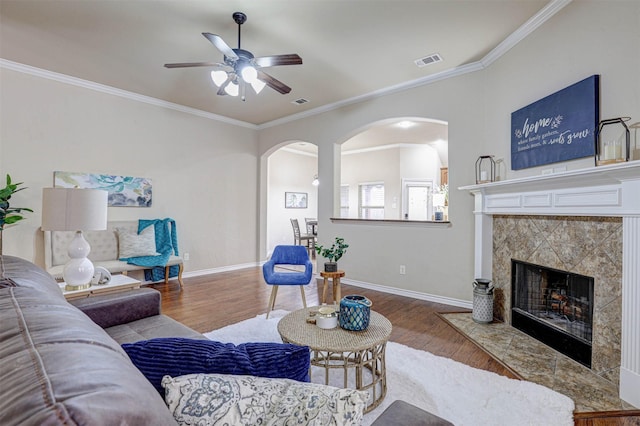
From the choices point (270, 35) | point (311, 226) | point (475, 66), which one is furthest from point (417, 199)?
point (270, 35)

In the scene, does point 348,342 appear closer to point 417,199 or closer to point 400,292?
point 400,292

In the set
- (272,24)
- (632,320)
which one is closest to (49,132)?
(272,24)

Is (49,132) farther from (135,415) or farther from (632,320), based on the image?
(632,320)

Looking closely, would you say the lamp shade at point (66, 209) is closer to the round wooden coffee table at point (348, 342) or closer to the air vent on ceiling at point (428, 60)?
the round wooden coffee table at point (348, 342)

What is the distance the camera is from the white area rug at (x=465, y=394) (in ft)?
5.92

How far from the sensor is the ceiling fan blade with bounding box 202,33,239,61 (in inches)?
96.9

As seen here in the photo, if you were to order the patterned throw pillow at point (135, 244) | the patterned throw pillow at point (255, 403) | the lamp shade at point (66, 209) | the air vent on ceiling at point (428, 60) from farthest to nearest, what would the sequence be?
1. the patterned throw pillow at point (135, 244)
2. the air vent on ceiling at point (428, 60)
3. the lamp shade at point (66, 209)
4. the patterned throw pillow at point (255, 403)

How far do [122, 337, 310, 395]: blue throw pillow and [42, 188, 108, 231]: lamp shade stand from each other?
177cm

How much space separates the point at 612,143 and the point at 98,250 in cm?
575

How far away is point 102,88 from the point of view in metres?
4.48

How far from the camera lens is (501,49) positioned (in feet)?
10.8

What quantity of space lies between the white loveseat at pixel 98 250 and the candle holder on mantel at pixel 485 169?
4.44 m

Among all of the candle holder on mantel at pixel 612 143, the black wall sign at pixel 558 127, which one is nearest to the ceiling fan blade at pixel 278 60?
the black wall sign at pixel 558 127

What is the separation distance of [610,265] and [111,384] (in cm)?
299
